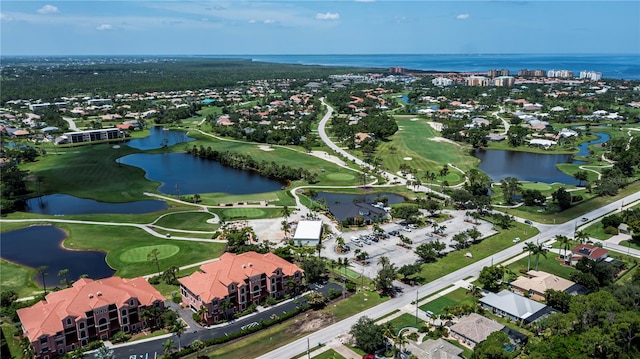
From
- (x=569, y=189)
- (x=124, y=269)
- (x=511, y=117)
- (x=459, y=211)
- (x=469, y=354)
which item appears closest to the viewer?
(x=469, y=354)

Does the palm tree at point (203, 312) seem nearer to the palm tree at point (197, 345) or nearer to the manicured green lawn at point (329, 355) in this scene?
the palm tree at point (197, 345)

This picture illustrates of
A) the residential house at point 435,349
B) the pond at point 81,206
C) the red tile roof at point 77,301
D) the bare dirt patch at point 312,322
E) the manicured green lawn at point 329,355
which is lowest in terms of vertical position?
the manicured green lawn at point 329,355

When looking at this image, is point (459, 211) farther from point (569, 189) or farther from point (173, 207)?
point (173, 207)

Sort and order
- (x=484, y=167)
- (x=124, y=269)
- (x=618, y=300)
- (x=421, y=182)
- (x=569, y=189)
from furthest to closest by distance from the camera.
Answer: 1. (x=484, y=167)
2. (x=421, y=182)
3. (x=569, y=189)
4. (x=124, y=269)
5. (x=618, y=300)

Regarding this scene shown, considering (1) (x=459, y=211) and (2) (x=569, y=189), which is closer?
(1) (x=459, y=211)

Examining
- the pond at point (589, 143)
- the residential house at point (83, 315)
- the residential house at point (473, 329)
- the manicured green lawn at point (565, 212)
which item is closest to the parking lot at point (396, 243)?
the manicured green lawn at point (565, 212)

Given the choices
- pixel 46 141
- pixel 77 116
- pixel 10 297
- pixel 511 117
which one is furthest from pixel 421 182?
pixel 77 116

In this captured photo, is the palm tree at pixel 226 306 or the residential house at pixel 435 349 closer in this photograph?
the residential house at pixel 435 349
